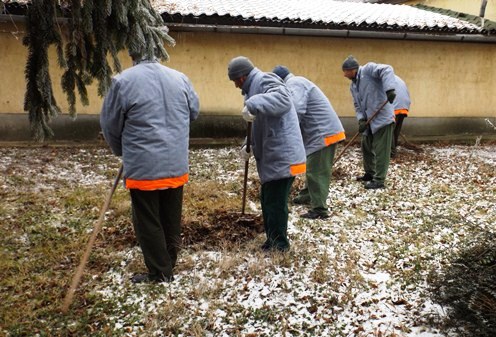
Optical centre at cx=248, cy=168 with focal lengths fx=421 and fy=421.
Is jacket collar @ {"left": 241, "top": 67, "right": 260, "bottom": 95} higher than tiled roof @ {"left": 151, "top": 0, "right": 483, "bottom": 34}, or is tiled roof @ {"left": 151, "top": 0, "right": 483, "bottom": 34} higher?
tiled roof @ {"left": 151, "top": 0, "right": 483, "bottom": 34}

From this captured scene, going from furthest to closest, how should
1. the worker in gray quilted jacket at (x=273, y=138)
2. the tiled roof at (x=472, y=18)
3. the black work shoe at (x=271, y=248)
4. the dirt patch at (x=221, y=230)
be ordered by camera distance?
the tiled roof at (x=472, y=18) < the dirt patch at (x=221, y=230) < the black work shoe at (x=271, y=248) < the worker in gray quilted jacket at (x=273, y=138)

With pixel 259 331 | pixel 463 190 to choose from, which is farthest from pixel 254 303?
pixel 463 190

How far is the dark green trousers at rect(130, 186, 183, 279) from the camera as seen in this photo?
3.16m

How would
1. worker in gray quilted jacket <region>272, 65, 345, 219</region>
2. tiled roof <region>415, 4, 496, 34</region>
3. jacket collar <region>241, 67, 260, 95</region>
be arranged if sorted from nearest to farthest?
jacket collar <region>241, 67, 260, 95</region>
worker in gray quilted jacket <region>272, 65, 345, 219</region>
tiled roof <region>415, 4, 496, 34</region>

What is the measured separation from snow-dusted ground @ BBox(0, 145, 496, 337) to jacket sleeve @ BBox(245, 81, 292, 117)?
4.24 feet

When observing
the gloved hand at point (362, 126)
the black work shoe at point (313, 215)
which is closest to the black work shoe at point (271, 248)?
the black work shoe at point (313, 215)

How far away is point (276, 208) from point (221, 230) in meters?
0.87

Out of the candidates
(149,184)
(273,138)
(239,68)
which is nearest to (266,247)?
(273,138)

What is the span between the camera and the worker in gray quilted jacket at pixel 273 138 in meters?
3.53

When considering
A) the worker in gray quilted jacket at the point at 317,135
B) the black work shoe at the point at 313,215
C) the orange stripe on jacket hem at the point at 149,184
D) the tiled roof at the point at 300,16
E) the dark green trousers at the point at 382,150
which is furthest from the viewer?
the tiled roof at the point at 300,16

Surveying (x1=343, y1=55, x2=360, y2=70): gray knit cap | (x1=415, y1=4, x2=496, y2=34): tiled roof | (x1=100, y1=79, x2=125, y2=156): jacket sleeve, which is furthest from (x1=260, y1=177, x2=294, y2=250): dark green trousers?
(x1=415, y1=4, x2=496, y2=34): tiled roof

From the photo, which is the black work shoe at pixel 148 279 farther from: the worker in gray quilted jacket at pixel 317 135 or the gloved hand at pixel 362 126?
the gloved hand at pixel 362 126

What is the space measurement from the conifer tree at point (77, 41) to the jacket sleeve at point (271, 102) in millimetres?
879

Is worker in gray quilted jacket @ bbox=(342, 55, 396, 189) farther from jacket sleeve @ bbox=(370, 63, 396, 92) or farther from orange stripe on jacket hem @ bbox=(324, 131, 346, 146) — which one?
orange stripe on jacket hem @ bbox=(324, 131, 346, 146)
